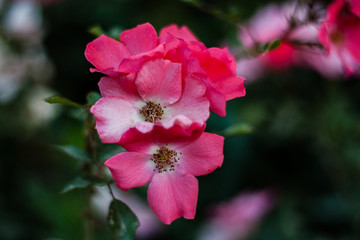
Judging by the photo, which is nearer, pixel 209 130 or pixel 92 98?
pixel 92 98

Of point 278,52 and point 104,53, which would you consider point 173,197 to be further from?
point 278,52

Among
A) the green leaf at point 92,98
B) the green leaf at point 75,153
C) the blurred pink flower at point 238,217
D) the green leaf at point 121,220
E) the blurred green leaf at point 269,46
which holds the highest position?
the blurred green leaf at point 269,46

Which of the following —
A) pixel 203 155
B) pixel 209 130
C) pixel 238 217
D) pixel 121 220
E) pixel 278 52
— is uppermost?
pixel 203 155

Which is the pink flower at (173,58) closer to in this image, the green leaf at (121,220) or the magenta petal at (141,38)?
the magenta petal at (141,38)

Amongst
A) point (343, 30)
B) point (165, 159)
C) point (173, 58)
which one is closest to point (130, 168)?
point (165, 159)

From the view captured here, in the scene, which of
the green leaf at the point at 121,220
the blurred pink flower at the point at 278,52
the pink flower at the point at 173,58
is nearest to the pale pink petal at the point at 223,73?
the pink flower at the point at 173,58

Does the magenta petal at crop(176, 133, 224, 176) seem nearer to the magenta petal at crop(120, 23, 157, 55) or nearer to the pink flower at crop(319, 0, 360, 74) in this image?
the magenta petal at crop(120, 23, 157, 55)

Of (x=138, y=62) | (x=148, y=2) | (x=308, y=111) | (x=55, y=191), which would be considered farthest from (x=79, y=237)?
(x=148, y=2)
